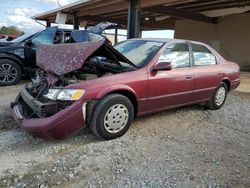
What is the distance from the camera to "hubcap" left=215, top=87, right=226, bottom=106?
6.35 metres

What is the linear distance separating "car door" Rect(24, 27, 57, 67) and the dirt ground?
3590mm

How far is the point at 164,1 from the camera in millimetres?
10953

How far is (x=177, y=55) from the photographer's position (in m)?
5.48

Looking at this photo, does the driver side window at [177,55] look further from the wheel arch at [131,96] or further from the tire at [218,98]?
the tire at [218,98]

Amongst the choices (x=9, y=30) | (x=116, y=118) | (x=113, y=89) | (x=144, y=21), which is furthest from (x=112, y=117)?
(x=9, y=30)

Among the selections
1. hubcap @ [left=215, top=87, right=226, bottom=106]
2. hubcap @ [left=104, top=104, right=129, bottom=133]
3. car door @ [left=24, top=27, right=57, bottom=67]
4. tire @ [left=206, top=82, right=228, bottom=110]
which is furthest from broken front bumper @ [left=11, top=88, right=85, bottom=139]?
car door @ [left=24, top=27, right=57, bottom=67]

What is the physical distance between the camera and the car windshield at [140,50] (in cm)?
504

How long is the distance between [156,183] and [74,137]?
162 centimetres

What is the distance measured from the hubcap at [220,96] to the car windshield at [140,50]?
183 centimetres

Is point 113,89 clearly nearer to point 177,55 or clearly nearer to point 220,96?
point 177,55

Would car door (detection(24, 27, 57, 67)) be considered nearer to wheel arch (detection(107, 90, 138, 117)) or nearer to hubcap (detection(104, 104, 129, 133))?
wheel arch (detection(107, 90, 138, 117))

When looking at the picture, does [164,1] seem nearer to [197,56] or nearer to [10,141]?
[197,56]

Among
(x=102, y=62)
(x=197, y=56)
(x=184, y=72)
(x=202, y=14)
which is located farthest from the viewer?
(x=202, y=14)

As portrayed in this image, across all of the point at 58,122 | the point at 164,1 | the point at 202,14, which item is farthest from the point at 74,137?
the point at 202,14
